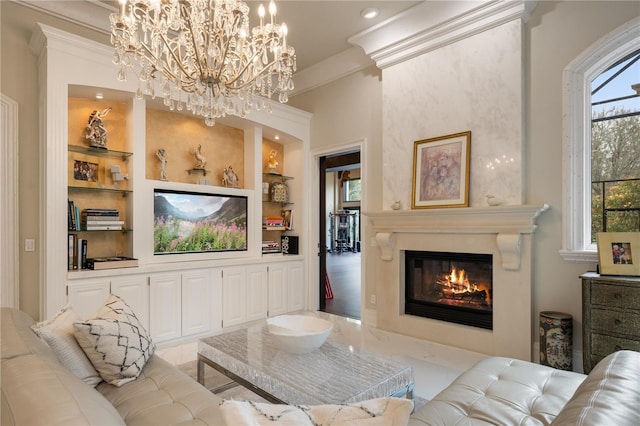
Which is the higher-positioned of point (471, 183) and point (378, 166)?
point (378, 166)

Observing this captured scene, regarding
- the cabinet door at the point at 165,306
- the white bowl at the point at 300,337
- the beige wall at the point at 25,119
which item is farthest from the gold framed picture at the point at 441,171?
the beige wall at the point at 25,119

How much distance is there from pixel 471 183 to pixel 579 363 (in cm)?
186

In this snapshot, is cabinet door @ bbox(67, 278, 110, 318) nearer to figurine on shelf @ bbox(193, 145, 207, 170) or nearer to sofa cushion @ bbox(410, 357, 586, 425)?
figurine on shelf @ bbox(193, 145, 207, 170)

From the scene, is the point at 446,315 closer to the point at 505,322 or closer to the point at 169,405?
the point at 505,322

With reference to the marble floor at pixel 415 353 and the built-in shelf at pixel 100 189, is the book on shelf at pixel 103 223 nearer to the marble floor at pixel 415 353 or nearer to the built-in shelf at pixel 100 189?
the built-in shelf at pixel 100 189

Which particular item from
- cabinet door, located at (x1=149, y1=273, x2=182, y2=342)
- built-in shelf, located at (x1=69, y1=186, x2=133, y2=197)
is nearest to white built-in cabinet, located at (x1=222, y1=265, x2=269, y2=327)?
cabinet door, located at (x1=149, y1=273, x2=182, y2=342)

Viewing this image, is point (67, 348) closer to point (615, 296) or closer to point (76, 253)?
point (76, 253)

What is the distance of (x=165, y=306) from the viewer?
373 cm

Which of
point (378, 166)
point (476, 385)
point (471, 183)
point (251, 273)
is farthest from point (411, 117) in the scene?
point (476, 385)

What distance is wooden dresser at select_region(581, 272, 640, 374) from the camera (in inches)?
98.4

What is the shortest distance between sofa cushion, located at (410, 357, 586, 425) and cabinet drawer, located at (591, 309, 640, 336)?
1036 mm

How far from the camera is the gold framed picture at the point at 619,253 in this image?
265 centimetres

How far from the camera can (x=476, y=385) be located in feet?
5.76

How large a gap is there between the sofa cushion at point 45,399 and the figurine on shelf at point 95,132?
9.88 feet
